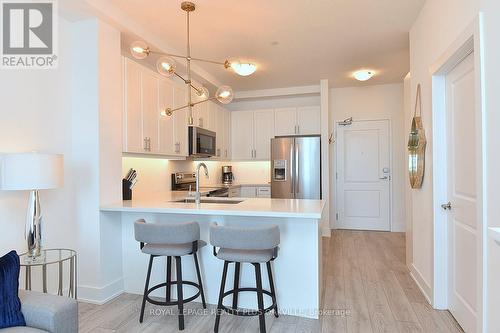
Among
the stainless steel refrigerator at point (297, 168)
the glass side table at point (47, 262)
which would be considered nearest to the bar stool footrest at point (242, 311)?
the glass side table at point (47, 262)

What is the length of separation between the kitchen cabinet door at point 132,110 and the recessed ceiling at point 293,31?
1.61 feet

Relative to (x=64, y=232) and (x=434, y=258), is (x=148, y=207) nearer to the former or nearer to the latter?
(x=64, y=232)

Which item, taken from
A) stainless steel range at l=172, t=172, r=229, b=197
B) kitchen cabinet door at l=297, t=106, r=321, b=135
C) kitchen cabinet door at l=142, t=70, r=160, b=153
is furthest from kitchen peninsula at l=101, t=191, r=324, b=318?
kitchen cabinet door at l=297, t=106, r=321, b=135

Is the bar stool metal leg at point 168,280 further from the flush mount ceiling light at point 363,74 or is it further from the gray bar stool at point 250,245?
the flush mount ceiling light at point 363,74

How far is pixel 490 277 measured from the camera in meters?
1.60

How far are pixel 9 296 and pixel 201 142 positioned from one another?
10.4 ft

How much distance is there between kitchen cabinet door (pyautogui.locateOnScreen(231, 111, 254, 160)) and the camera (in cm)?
579

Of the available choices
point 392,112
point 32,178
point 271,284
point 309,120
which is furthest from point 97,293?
point 392,112

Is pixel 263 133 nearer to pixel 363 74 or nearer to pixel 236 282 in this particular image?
pixel 363 74

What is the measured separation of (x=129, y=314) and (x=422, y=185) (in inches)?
113

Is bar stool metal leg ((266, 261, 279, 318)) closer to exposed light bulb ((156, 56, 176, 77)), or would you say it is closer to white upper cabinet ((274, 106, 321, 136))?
exposed light bulb ((156, 56, 176, 77))

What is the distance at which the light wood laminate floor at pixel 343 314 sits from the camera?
7.18ft

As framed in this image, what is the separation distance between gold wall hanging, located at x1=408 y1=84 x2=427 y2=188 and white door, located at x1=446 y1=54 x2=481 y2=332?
0.36m

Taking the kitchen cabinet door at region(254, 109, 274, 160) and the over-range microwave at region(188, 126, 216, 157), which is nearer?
the over-range microwave at region(188, 126, 216, 157)
